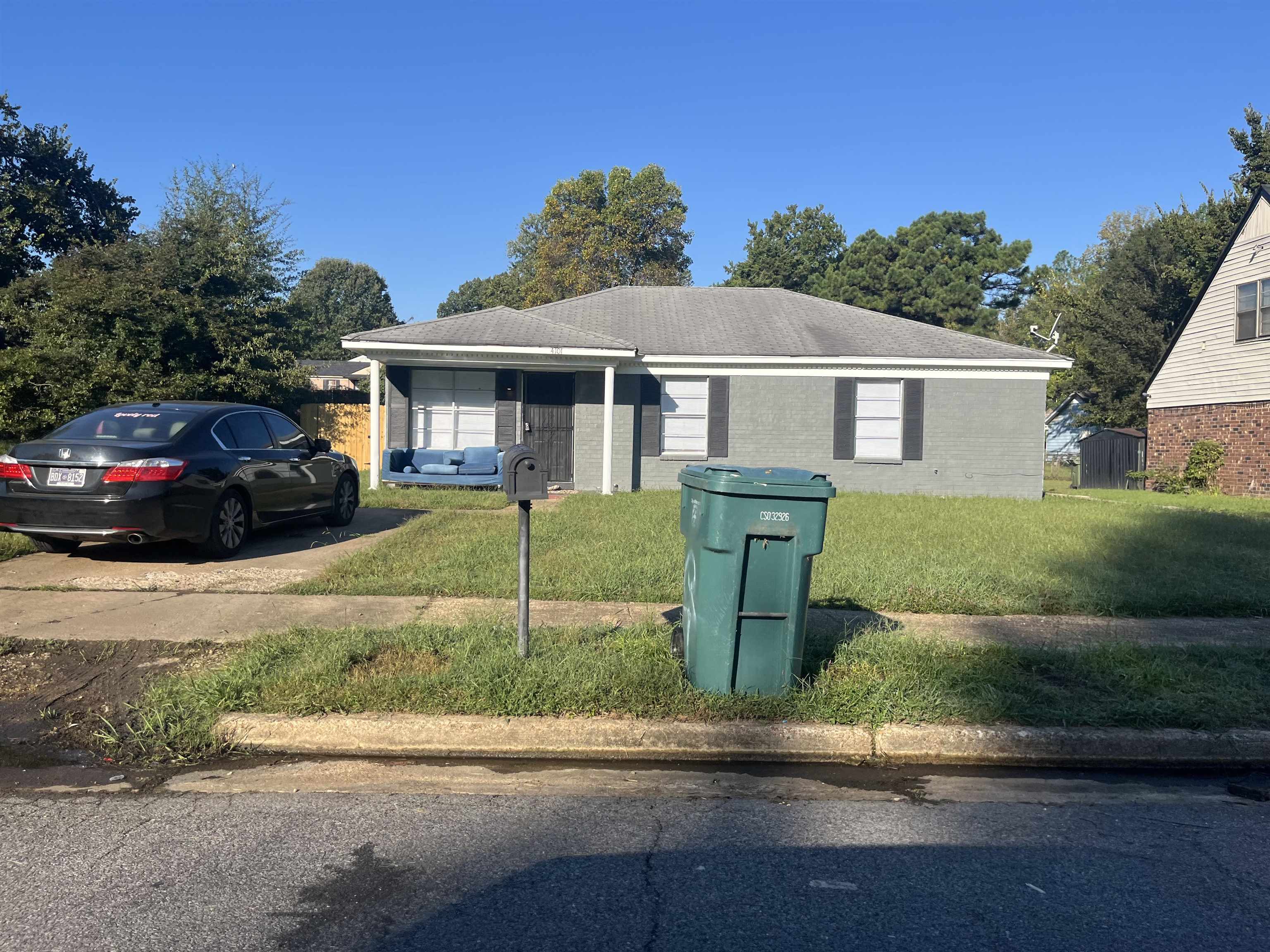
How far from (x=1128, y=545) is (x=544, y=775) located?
8.66 meters

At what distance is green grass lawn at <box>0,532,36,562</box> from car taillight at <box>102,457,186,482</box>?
5.74ft

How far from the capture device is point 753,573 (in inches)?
184

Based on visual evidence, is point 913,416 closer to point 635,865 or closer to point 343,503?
point 343,503

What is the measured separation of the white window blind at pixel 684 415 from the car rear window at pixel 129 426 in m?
9.95

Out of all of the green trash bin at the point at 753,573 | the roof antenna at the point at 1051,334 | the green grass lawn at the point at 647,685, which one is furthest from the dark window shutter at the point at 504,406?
the roof antenna at the point at 1051,334

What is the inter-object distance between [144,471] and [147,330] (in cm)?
1301

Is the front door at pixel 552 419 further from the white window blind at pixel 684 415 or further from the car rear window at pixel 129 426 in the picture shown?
the car rear window at pixel 129 426

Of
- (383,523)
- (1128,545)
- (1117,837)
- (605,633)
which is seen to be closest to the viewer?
(1117,837)

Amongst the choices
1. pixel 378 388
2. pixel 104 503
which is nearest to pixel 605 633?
pixel 104 503

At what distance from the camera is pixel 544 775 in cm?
429

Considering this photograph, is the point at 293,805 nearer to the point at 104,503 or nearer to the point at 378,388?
the point at 104,503

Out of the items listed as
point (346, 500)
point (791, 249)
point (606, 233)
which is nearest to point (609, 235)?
point (606, 233)

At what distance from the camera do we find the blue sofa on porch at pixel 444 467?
15.5 m

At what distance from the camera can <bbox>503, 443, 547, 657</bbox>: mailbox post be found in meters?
4.94
